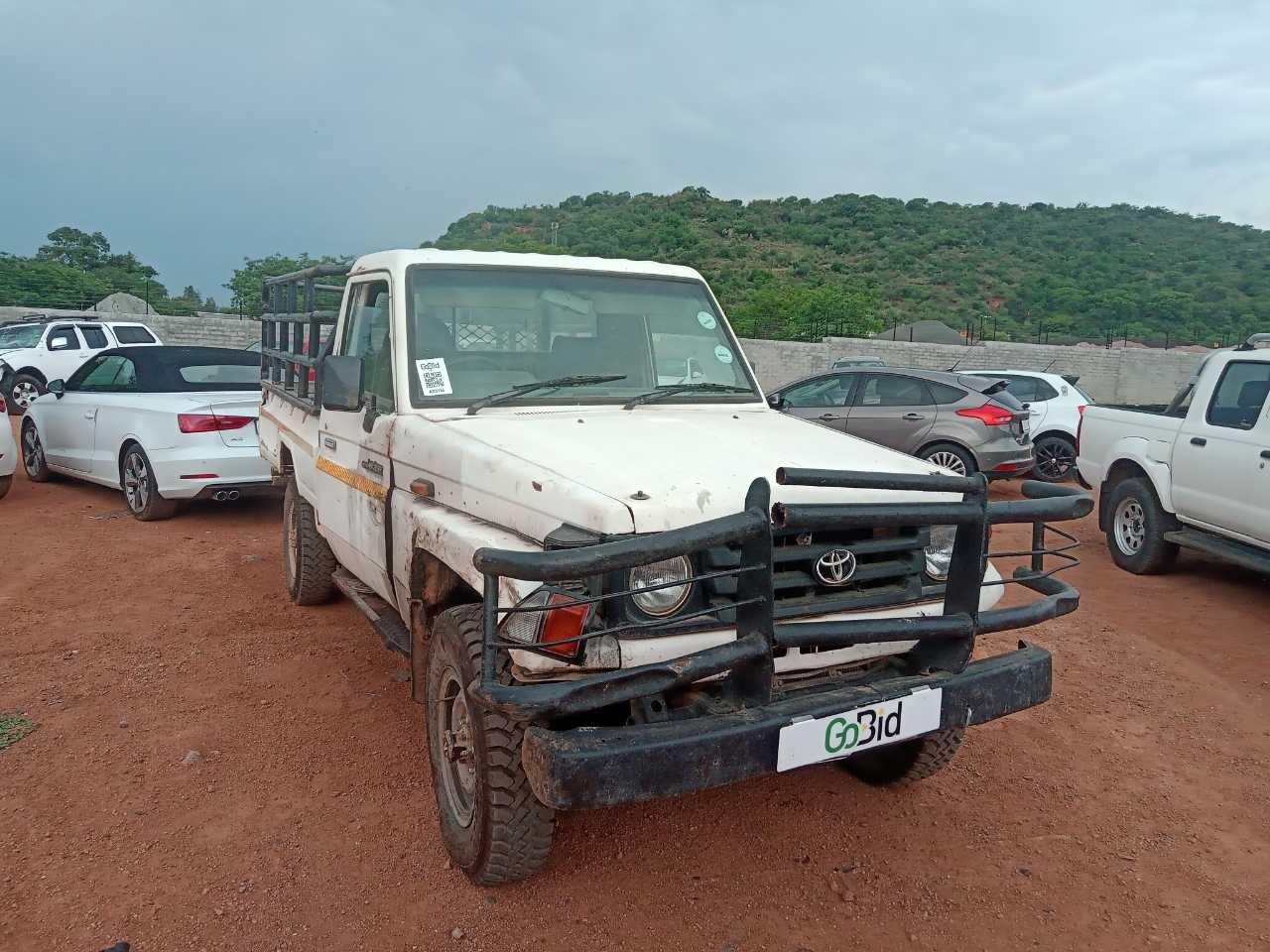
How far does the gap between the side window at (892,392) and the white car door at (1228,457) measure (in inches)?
157

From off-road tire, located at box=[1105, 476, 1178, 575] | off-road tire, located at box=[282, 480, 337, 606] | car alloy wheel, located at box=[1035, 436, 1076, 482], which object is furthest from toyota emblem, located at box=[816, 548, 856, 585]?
car alloy wheel, located at box=[1035, 436, 1076, 482]

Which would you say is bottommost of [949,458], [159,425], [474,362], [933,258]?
[949,458]

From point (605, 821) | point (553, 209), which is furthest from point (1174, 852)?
point (553, 209)

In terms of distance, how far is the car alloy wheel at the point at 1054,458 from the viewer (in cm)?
1252

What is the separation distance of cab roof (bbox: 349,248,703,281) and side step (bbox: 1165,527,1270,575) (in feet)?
14.4

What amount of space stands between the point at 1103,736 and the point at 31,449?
10386 mm

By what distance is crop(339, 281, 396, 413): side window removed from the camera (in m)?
3.95

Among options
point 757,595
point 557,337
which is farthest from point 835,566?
point 557,337

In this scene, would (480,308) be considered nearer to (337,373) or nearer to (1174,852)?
(337,373)

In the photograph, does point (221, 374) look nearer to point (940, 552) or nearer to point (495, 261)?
point (495, 261)

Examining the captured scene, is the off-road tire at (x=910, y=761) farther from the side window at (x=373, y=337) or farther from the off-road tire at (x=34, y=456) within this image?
the off-road tire at (x=34, y=456)

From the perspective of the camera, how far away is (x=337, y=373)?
3824mm

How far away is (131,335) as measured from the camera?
17.7 m

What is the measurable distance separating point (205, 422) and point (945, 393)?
25.0ft
